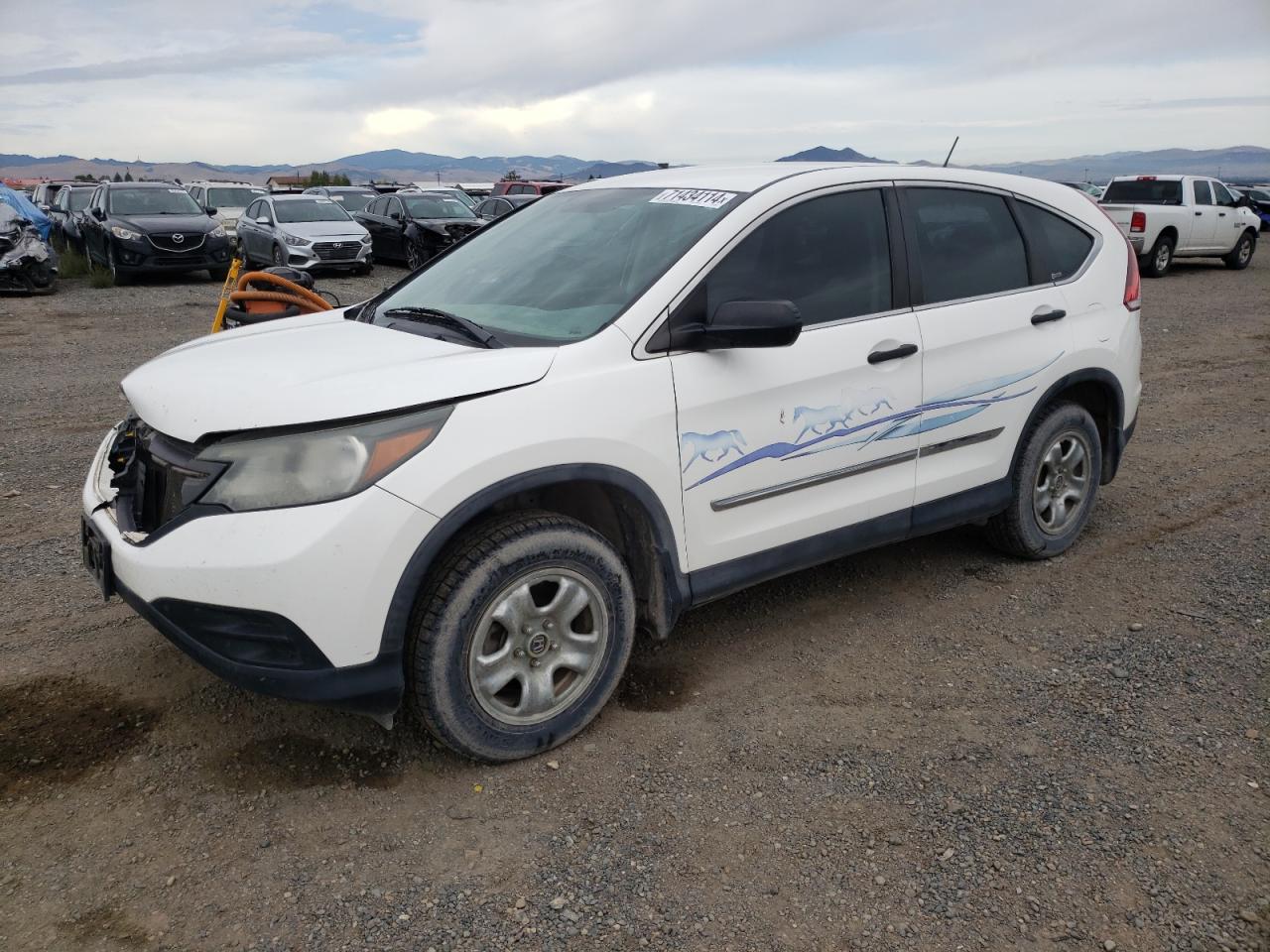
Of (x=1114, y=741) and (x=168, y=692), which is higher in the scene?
(x=168, y=692)

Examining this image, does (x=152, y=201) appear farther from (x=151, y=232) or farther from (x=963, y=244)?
(x=963, y=244)

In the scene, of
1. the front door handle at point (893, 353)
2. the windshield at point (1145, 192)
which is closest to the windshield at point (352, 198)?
the windshield at point (1145, 192)

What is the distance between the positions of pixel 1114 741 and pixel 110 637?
3.62 meters

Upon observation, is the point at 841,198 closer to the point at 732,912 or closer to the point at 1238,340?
the point at 732,912

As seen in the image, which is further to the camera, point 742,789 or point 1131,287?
point 1131,287

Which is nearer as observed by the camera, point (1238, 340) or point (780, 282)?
point (780, 282)

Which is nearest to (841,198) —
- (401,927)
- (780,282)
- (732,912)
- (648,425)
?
(780,282)

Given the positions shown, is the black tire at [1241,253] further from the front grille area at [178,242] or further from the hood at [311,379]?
the hood at [311,379]

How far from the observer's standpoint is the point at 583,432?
9.60ft

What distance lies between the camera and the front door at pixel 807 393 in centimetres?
322

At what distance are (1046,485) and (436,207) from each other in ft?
57.0

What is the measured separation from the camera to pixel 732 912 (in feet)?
8.09

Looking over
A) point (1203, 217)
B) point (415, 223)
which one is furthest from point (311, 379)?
point (1203, 217)

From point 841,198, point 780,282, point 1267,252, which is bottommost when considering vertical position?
point 1267,252
